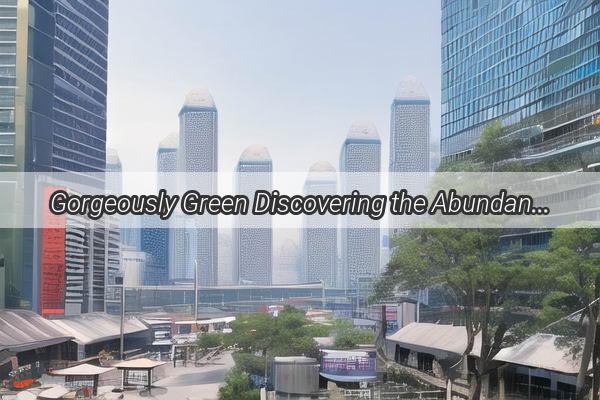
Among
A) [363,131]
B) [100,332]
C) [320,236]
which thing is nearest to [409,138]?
[363,131]

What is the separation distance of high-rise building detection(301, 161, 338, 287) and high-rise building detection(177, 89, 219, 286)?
3.59 feet

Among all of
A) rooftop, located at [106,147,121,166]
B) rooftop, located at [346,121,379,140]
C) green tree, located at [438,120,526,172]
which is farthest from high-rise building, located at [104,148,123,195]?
green tree, located at [438,120,526,172]

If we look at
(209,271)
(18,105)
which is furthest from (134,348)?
(18,105)

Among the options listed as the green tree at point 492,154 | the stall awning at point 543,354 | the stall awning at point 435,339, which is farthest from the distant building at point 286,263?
the stall awning at point 543,354

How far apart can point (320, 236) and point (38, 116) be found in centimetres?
358

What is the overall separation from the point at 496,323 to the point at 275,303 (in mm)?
2649

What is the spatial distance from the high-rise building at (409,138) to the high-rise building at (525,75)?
27cm

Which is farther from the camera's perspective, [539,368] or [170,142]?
[170,142]

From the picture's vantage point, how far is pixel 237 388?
8.59 m

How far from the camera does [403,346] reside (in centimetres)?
878

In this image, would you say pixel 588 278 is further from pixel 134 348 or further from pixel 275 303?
pixel 134 348

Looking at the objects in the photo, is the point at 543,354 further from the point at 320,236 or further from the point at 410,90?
the point at 410,90

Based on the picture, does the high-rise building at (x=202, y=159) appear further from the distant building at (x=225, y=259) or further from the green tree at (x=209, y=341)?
the green tree at (x=209, y=341)

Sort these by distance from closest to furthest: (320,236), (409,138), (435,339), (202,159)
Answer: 1. (320,236)
2. (435,339)
3. (202,159)
4. (409,138)
